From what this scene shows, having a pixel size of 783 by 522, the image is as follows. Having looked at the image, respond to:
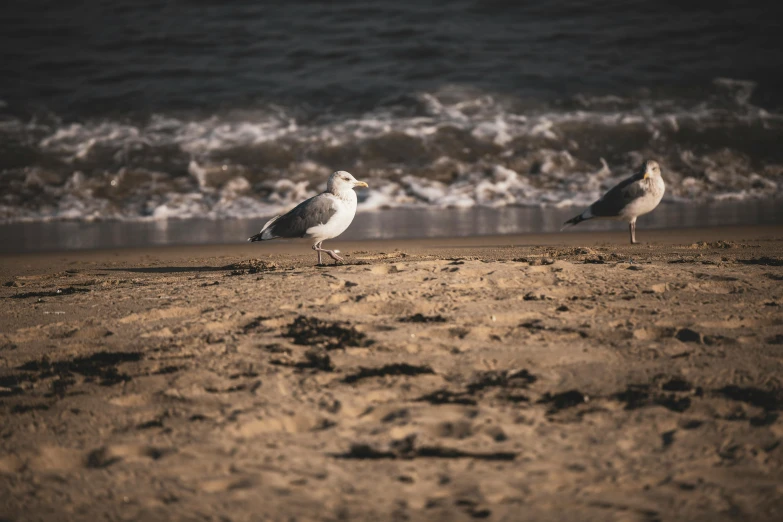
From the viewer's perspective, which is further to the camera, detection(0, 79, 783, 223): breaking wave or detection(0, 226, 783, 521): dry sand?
detection(0, 79, 783, 223): breaking wave

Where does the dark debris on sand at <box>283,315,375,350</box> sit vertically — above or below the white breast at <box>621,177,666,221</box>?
below

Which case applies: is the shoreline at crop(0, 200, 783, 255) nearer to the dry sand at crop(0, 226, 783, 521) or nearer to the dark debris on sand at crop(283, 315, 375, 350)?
the dry sand at crop(0, 226, 783, 521)

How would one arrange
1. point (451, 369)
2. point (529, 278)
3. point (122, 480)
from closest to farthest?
point (122, 480) → point (451, 369) → point (529, 278)

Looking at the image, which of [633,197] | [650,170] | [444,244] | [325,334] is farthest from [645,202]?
[325,334]

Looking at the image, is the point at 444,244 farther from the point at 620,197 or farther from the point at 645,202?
the point at 645,202

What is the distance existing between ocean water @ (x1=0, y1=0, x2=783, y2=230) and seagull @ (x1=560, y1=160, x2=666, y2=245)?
3.01 metres

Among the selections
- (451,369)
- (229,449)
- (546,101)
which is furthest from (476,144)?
(229,449)

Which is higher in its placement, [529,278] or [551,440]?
[529,278]

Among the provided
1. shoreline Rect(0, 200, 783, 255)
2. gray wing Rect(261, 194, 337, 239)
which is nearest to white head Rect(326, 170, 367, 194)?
gray wing Rect(261, 194, 337, 239)

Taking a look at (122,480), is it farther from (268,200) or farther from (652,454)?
(268,200)

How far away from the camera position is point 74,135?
13.5 m

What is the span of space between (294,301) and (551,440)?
6.44 ft

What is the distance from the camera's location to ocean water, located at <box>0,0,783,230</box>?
11164 mm

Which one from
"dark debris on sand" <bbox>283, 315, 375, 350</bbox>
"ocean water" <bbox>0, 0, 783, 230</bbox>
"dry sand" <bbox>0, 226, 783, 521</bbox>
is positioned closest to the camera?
"dry sand" <bbox>0, 226, 783, 521</bbox>
